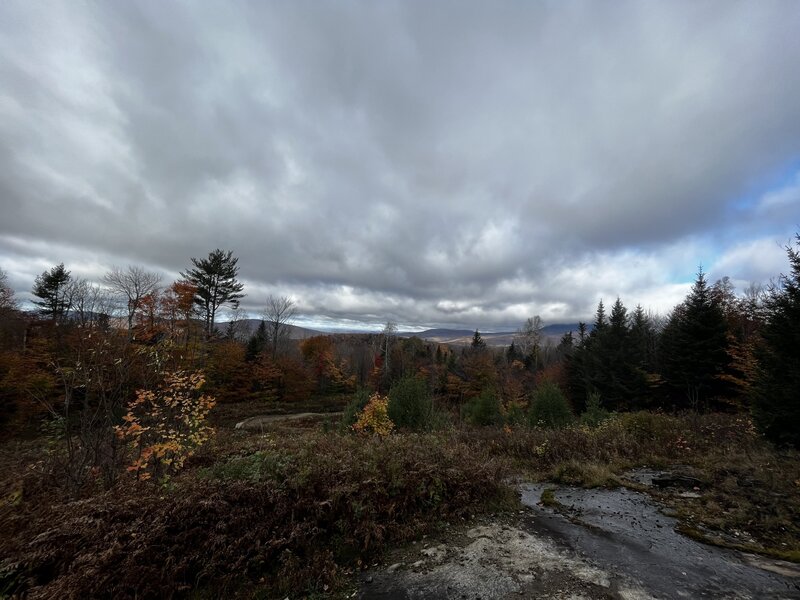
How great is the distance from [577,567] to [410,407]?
32.0 feet

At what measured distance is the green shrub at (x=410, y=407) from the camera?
13289 mm

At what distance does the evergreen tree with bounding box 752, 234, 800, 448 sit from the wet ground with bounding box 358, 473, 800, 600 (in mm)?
A: 7320

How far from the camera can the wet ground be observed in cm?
353

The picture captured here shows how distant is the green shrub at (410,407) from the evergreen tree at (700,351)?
67.8 ft

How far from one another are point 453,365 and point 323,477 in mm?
53214

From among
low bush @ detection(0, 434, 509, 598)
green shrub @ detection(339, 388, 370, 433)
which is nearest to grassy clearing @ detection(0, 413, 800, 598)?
low bush @ detection(0, 434, 509, 598)

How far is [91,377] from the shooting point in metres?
6.33

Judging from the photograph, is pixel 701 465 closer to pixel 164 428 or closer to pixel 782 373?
pixel 782 373

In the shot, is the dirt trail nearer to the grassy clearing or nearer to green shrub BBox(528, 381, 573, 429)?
green shrub BBox(528, 381, 573, 429)

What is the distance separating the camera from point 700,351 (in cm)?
2386

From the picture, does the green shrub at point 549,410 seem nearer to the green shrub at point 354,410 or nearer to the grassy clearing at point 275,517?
the green shrub at point 354,410

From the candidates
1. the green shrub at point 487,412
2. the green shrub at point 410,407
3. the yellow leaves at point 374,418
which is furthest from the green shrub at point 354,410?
the green shrub at point 487,412

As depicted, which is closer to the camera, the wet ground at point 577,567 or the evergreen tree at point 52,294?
the wet ground at point 577,567

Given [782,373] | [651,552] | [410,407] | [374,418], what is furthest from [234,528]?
[782,373]
